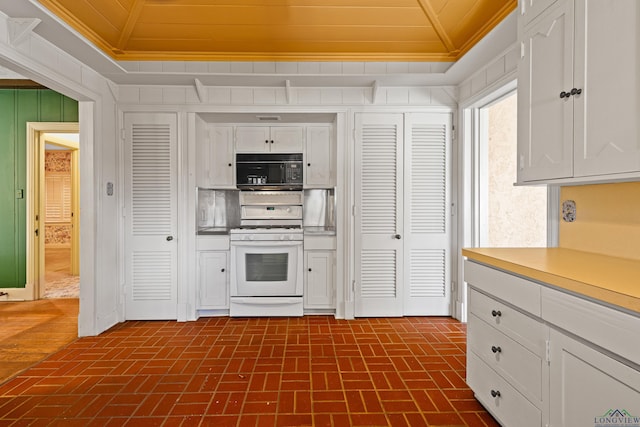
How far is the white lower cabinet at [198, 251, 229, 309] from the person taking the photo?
368 cm

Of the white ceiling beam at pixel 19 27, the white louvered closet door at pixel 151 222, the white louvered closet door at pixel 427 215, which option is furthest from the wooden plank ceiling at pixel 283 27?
the white louvered closet door at pixel 151 222

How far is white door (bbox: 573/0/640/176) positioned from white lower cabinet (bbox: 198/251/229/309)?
3267 millimetres

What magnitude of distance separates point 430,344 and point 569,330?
1819mm

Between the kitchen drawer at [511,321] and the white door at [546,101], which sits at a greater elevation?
the white door at [546,101]

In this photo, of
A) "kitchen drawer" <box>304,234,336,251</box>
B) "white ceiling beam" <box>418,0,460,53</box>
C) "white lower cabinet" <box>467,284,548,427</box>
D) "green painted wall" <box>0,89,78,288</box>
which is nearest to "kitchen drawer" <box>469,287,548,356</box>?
"white lower cabinet" <box>467,284,548,427</box>

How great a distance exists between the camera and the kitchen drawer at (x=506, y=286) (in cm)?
149

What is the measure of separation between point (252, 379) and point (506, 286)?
1.80 meters

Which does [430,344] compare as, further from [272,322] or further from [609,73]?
[609,73]

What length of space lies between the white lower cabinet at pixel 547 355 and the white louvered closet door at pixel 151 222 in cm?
302

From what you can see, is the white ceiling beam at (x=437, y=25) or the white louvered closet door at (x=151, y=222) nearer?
the white ceiling beam at (x=437, y=25)

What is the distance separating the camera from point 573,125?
1.66 meters

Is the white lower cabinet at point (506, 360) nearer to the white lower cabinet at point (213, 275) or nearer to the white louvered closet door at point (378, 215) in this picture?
the white louvered closet door at point (378, 215)

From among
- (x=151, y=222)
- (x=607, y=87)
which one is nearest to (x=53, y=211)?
(x=151, y=222)

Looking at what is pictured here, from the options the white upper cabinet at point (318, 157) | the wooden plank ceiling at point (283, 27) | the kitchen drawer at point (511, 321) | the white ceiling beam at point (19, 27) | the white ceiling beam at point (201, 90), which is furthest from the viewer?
the white upper cabinet at point (318, 157)
